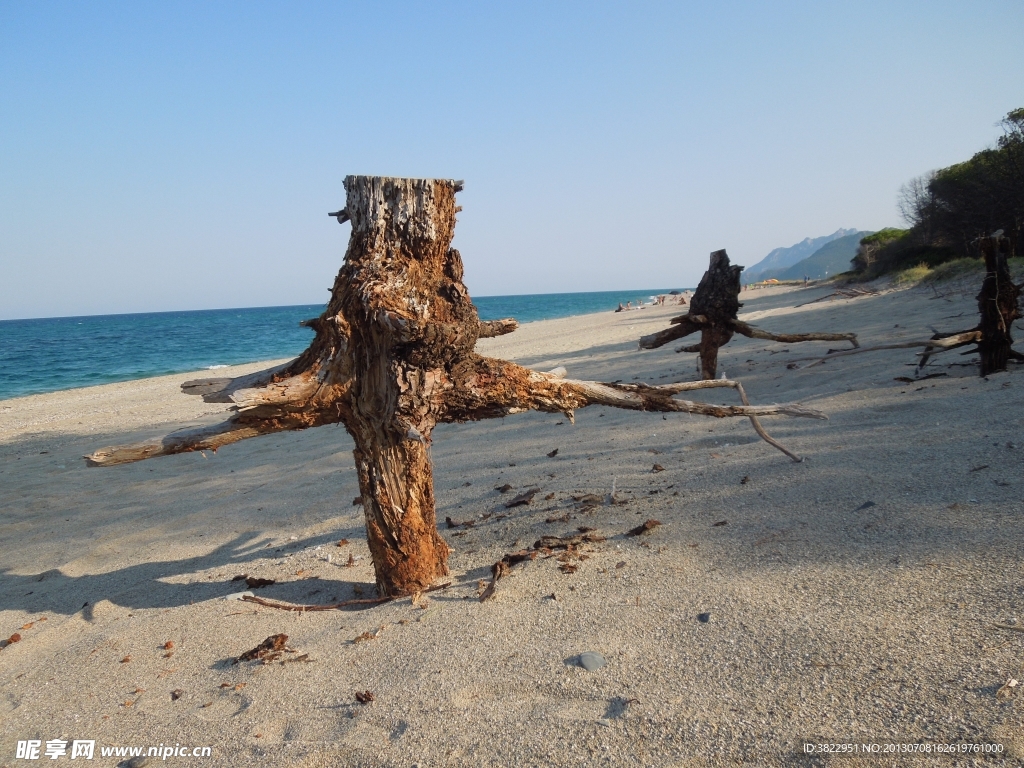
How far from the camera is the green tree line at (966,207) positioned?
70.4 ft

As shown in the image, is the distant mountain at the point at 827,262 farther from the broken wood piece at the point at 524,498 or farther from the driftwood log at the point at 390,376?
the driftwood log at the point at 390,376

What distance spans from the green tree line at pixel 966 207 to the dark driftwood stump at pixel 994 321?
50.4 ft

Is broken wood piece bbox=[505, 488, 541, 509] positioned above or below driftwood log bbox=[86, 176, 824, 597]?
below

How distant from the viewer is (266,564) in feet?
13.8

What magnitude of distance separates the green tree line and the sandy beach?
59.9 ft

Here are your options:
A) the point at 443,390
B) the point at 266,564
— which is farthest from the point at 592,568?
the point at 266,564

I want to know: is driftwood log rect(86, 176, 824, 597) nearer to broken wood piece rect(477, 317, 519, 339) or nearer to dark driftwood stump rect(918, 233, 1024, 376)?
broken wood piece rect(477, 317, 519, 339)

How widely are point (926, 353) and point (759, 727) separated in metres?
4.85

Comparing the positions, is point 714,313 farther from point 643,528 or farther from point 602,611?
point 602,611

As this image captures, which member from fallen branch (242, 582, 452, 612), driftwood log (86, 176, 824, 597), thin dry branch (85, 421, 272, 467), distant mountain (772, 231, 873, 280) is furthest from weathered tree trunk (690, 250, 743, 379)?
distant mountain (772, 231, 873, 280)

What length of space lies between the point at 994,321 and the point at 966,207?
2327 cm

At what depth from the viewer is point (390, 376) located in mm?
3092

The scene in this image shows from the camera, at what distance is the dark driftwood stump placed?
5.45m

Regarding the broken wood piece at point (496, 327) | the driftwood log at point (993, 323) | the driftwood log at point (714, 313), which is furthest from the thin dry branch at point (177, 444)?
the driftwood log at point (714, 313)
